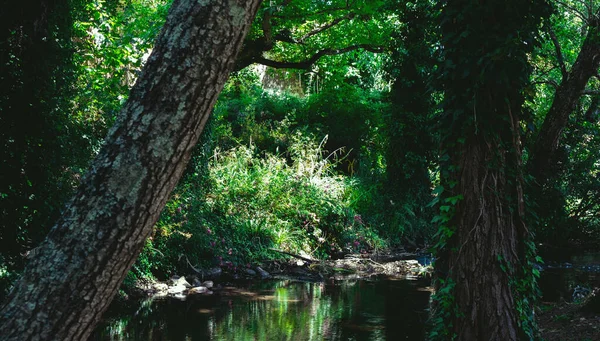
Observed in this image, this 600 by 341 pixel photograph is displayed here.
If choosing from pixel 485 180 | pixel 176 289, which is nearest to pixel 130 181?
pixel 485 180

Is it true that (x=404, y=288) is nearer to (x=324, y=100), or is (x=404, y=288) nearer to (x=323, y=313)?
(x=323, y=313)

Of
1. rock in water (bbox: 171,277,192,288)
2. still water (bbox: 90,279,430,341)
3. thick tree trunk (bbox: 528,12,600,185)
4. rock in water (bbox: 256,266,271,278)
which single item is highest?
thick tree trunk (bbox: 528,12,600,185)

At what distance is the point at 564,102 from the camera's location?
8.55 metres

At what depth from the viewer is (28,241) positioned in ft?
21.7

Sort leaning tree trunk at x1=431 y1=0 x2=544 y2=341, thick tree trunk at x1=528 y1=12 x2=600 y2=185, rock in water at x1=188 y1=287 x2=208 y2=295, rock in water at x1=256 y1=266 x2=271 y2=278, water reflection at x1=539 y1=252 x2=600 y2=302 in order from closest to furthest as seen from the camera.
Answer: leaning tree trunk at x1=431 y1=0 x2=544 y2=341, thick tree trunk at x1=528 y1=12 x2=600 y2=185, water reflection at x1=539 y1=252 x2=600 y2=302, rock in water at x1=188 y1=287 x2=208 y2=295, rock in water at x1=256 y1=266 x2=271 y2=278

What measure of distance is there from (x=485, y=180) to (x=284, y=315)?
14.5 feet

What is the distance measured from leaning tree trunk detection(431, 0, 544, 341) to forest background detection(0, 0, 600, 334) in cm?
17

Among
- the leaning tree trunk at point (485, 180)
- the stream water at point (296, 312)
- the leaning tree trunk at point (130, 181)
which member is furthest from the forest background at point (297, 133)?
the leaning tree trunk at point (130, 181)

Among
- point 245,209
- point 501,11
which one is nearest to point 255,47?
point 245,209

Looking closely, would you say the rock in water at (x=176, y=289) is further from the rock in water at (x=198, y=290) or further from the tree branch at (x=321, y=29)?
the tree branch at (x=321, y=29)

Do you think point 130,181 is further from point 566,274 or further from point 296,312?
point 566,274

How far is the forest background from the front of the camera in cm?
665

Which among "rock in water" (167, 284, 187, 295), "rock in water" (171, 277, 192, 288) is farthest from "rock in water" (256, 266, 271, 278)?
"rock in water" (167, 284, 187, 295)

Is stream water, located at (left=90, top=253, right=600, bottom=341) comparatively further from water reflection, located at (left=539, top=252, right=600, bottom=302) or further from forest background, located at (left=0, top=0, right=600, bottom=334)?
forest background, located at (left=0, top=0, right=600, bottom=334)
